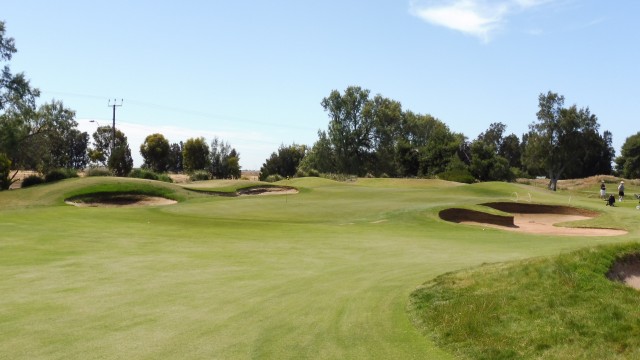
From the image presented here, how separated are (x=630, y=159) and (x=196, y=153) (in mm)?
97486

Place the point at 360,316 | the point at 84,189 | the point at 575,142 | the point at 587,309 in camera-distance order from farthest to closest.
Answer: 1. the point at 575,142
2. the point at 84,189
3. the point at 360,316
4. the point at 587,309

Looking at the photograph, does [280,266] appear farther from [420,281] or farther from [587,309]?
[587,309]

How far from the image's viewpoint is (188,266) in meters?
15.6

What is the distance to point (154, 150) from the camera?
95.6 meters

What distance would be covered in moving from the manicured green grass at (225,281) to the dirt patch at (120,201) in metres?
9.57

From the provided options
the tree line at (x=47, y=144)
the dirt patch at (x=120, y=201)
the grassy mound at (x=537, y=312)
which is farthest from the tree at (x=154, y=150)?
the grassy mound at (x=537, y=312)

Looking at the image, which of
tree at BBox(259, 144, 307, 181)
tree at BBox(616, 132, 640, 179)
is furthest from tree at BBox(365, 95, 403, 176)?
tree at BBox(616, 132, 640, 179)

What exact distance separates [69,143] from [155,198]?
97081mm

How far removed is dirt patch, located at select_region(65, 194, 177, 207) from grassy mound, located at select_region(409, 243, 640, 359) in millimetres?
35313

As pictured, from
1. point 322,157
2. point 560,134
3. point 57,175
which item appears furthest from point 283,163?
point 57,175

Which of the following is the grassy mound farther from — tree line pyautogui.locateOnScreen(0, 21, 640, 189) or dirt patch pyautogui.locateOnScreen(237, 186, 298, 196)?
tree line pyautogui.locateOnScreen(0, 21, 640, 189)

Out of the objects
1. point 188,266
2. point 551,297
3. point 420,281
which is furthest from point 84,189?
point 551,297

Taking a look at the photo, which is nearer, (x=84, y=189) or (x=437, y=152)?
(x=84, y=189)

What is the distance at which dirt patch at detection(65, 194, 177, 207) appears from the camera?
42.0 meters
